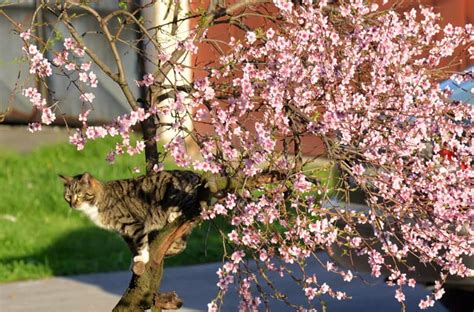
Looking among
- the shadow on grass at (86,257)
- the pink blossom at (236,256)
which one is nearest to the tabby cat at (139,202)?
the pink blossom at (236,256)

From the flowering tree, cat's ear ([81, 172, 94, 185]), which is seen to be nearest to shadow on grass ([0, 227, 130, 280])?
cat's ear ([81, 172, 94, 185])

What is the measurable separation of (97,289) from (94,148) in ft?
21.2

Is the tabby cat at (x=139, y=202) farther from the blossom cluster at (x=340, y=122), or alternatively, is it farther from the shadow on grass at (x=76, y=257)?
the shadow on grass at (x=76, y=257)

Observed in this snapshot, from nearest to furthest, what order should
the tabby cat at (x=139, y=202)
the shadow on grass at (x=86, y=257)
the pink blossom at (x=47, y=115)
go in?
the pink blossom at (x=47, y=115), the tabby cat at (x=139, y=202), the shadow on grass at (x=86, y=257)

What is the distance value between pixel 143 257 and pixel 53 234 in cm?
529

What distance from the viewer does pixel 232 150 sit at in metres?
5.97

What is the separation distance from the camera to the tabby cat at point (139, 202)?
7195 millimetres

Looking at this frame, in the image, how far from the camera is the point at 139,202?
7.51m

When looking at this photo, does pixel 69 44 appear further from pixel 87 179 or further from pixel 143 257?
pixel 87 179

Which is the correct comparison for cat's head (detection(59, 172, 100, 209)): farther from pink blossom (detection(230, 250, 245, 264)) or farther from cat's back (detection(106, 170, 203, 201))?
pink blossom (detection(230, 250, 245, 264))

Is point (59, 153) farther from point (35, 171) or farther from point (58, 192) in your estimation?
point (58, 192)

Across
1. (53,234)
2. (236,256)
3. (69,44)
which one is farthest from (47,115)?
(53,234)

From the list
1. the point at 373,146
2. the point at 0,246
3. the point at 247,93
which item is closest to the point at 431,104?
the point at 373,146

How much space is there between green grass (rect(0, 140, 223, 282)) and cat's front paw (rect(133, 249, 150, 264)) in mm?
2415
